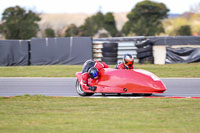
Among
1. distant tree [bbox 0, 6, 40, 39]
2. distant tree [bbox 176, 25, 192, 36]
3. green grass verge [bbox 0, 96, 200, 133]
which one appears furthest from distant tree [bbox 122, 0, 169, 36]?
green grass verge [bbox 0, 96, 200, 133]

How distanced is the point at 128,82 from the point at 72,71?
33.4 ft

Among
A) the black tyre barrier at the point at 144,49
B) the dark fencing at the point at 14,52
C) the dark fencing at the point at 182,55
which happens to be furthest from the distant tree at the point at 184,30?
the dark fencing at the point at 14,52

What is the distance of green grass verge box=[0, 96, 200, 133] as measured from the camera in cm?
696

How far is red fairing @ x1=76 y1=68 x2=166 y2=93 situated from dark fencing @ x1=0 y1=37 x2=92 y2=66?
13018 millimetres

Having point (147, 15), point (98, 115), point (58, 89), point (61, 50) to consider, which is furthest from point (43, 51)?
point (147, 15)

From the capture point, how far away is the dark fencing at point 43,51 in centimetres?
2453

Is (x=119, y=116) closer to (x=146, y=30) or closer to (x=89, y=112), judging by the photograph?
(x=89, y=112)

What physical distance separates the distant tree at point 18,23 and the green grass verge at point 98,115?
114 feet

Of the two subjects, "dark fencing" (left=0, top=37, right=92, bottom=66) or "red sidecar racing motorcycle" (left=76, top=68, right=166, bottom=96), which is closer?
"red sidecar racing motorcycle" (left=76, top=68, right=166, bottom=96)

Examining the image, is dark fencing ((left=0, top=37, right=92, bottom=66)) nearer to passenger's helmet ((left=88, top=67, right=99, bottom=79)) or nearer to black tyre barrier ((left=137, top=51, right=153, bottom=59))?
black tyre barrier ((left=137, top=51, right=153, bottom=59))

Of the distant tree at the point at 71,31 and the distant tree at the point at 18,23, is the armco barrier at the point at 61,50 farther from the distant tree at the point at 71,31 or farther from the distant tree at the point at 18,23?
the distant tree at the point at 71,31

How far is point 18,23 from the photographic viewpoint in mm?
46469

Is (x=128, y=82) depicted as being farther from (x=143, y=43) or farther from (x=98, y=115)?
(x=143, y=43)

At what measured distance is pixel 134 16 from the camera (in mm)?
58281
